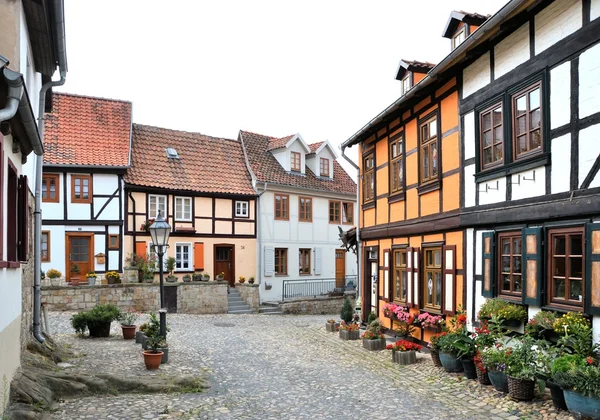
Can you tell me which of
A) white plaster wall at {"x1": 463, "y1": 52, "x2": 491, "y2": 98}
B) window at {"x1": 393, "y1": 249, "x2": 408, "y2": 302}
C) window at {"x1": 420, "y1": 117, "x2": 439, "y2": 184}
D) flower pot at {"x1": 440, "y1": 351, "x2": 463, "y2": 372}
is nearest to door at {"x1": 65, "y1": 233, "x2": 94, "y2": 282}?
window at {"x1": 393, "y1": 249, "x2": 408, "y2": 302}

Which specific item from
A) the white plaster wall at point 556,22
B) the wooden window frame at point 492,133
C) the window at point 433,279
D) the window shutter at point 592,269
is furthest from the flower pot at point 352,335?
the white plaster wall at point 556,22

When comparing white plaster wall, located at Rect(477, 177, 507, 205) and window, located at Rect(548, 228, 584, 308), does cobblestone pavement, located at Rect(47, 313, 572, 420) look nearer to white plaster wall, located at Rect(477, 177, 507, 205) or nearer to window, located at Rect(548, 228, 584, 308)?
window, located at Rect(548, 228, 584, 308)

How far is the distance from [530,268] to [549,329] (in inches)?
38.0

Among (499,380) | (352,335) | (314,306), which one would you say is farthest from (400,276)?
(314,306)

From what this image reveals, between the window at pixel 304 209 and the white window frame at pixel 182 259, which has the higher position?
the window at pixel 304 209

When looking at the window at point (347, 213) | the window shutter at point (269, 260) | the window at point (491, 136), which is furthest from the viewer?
the window at point (347, 213)

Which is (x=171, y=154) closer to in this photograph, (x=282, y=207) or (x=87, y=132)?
(x=87, y=132)

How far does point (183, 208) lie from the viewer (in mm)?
24359

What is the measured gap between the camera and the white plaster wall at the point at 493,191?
926 centimetres

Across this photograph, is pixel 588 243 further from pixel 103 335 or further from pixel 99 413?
pixel 103 335

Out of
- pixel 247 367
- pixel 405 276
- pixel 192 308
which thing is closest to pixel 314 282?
pixel 192 308

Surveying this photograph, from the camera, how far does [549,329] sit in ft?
25.5

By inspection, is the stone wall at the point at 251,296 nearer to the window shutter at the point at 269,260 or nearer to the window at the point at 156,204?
the window shutter at the point at 269,260

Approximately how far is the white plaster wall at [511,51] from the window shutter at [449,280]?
357cm
